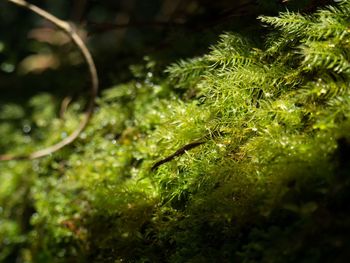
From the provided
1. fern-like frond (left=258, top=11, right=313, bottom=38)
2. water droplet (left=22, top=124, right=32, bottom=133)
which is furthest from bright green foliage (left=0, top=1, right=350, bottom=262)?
water droplet (left=22, top=124, right=32, bottom=133)

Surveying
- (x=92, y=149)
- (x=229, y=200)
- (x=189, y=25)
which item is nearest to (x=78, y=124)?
(x=92, y=149)

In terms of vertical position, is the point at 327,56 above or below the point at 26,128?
above

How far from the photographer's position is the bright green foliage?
798 mm

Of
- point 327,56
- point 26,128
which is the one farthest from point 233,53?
point 26,128

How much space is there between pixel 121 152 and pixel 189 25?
2.48ft

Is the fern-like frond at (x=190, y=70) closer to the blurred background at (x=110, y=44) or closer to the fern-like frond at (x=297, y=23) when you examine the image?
the blurred background at (x=110, y=44)

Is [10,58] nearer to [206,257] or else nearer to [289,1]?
[289,1]

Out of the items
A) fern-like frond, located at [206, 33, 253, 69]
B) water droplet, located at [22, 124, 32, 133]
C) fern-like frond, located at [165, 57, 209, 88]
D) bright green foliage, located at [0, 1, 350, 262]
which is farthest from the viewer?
water droplet, located at [22, 124, 32, 133]

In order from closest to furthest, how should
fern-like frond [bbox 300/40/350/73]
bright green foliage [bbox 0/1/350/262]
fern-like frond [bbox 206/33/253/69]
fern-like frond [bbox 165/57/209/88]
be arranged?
1. bright green foliage [bbox 0/1/350/262]
2. fern-like frond [bbox 300/40/350/73]
3. fern-like frond [bbox 206/33/253/69]
4. fern-like frond [bbox 165/57/209/88]

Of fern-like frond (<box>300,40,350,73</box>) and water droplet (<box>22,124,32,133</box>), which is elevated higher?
fern-like frond (<box>300,40,350,73</box>)

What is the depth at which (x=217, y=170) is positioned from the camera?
3.25 ft

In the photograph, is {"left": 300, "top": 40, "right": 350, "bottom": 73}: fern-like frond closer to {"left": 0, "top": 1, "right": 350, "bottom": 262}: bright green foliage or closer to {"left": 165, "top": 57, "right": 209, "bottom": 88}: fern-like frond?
{"left": 0, "top": 1, "right": 350, "bottom": 262}: bright green foliage

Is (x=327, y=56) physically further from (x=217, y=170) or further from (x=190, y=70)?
(x=190, y=70)

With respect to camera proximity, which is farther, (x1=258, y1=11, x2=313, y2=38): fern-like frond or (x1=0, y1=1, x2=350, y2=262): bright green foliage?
(x1=258, y1=11, x2=313, y2=38): fern-like frond
